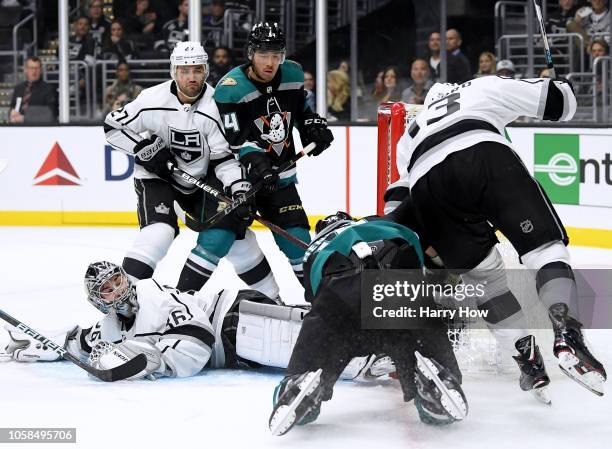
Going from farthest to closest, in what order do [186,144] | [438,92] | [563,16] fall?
[563,16]
[186,144]
[438,92]

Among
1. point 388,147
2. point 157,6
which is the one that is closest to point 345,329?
point 388,147

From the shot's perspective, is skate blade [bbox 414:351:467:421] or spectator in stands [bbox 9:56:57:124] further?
spectator in stands [bbox 9:56:57:124]

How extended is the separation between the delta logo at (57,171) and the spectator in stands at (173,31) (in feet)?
3.21

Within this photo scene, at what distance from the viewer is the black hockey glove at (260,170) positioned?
4270mm

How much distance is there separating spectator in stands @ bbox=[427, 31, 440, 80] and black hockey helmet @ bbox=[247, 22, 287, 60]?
3.35 m

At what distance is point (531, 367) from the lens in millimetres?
3285

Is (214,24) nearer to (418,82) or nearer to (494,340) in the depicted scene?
(418,82)

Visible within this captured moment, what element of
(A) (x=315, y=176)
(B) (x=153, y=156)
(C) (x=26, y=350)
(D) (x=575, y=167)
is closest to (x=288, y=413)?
(C) (x=26, y=350)

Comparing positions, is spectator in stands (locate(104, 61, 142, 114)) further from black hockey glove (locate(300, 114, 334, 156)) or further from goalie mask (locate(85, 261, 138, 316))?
goalie mask (locate(85, 261, 138, 316))

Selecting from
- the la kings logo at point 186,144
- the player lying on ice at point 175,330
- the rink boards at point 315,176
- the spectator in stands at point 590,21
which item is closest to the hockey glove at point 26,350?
the player lying on ice at point 175,330

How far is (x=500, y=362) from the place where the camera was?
3.70m

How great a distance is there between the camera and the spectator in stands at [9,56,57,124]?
25.8 feet

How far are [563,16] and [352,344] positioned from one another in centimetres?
459

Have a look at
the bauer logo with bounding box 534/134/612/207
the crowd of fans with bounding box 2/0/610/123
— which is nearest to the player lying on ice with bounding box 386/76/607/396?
the bauer logo with bounding box 534/134/612/207
